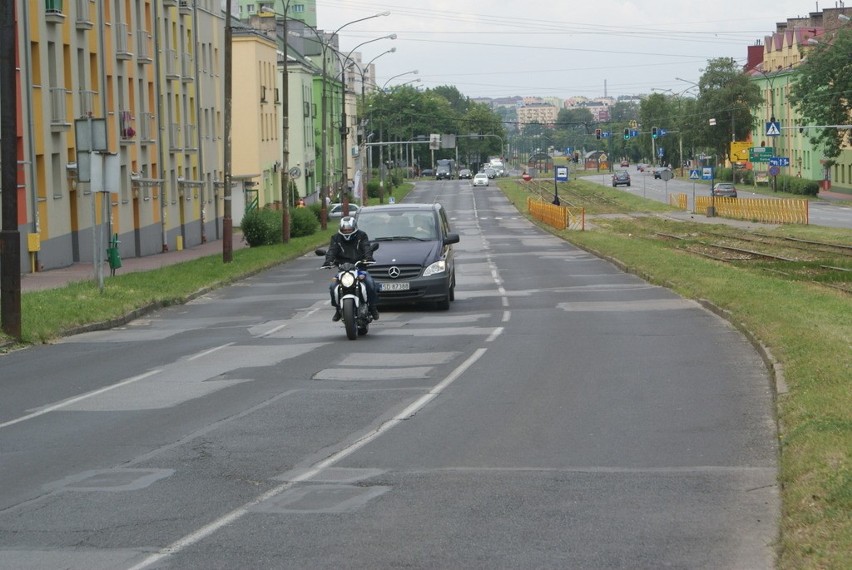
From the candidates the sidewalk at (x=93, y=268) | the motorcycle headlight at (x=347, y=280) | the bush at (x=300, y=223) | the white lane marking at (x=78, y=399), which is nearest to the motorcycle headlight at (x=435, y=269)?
the motorcycle headlight at (x=347, y=280)

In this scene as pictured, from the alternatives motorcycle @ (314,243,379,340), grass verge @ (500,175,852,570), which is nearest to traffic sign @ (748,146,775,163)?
grass verge @ (500,175,852,570)

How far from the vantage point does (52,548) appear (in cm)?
736

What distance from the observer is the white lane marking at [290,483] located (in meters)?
7.28

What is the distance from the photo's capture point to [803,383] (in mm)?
12281

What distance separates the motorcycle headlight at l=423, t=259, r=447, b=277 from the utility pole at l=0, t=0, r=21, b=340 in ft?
22.7

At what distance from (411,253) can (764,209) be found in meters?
52.0

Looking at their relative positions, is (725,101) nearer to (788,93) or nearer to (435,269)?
(788,93)

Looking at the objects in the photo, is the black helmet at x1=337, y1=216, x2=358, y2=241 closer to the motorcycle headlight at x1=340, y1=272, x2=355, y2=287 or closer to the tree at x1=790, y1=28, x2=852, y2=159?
the motorcycle headlight at x1=340, y1=272, x2=355, y2=287

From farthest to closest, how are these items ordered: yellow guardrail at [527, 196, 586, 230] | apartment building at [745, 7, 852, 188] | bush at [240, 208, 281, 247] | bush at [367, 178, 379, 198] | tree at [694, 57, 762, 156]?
tree at [694, 57, 762, 156], bush at [367, 178, 379, 198], apartment building at [745, 7, 852, 188], yellow guardrail at [527, 196, 586, 230], bush at [240, 208, 281, 247]

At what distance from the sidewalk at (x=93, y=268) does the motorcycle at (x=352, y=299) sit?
11492mm

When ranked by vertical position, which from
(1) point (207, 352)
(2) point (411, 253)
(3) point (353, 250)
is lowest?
(1) point (207, 352)

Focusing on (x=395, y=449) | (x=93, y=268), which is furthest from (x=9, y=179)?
(x=93, y=268)

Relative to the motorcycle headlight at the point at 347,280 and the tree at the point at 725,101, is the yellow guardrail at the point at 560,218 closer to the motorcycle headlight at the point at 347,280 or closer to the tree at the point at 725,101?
the motorcycle headlight at the point at 347,280

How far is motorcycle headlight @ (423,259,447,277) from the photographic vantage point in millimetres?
22875
